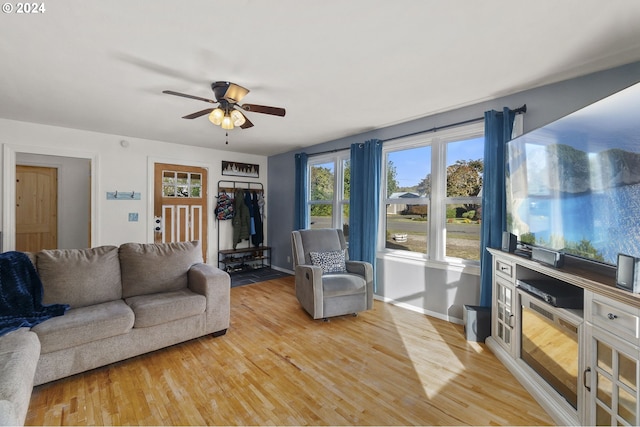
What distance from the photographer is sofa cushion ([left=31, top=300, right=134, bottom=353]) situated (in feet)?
5.84

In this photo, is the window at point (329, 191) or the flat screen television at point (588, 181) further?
the window at point (329, 191)

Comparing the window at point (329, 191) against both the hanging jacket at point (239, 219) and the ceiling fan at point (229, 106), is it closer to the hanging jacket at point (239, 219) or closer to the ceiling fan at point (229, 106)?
the hanging jacket at point (239, 219)

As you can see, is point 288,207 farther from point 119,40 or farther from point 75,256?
point 119,40

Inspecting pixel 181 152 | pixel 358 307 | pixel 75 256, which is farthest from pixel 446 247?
pixel 181 152

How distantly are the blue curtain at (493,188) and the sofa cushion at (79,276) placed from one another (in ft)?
11.2

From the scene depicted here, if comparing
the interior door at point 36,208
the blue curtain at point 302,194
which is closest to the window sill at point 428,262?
the blue curtain at point 302,194

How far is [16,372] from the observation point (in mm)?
1285

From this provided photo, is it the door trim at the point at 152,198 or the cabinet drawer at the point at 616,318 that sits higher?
the door trim at the point at 152,198

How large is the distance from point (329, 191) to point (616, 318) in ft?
12.0

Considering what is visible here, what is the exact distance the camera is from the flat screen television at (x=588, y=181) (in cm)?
132

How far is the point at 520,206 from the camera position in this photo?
2.20 metres

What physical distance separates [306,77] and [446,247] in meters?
2.37

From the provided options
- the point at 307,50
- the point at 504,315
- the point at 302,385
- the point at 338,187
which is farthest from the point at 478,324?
the point at 307,50

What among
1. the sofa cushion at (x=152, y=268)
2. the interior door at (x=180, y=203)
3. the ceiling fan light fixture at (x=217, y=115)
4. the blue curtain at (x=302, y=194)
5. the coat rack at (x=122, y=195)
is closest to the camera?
the ceiling fan light fixture at (x=217, y=115)
